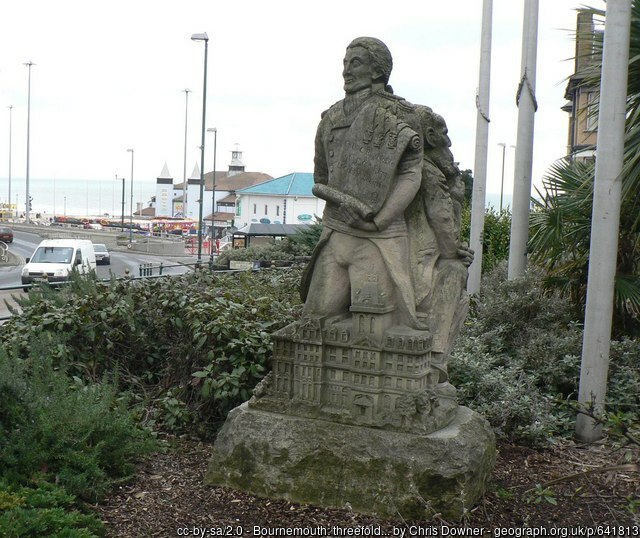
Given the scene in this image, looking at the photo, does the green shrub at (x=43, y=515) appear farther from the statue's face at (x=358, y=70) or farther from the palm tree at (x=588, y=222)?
the palm tree at (x=588, y=222)

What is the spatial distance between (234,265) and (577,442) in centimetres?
1266

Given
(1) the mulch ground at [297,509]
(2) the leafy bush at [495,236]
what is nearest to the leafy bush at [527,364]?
(1) the mulch ground at [297,509]

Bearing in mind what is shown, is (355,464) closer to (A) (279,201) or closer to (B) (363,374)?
(B) (363,374)

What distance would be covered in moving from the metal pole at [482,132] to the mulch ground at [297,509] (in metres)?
8.42

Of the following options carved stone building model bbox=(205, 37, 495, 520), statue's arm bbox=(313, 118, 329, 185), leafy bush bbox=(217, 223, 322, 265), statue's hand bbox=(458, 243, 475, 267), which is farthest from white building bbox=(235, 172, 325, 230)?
carved stone building model bbox=(205, 37, 495, 520)

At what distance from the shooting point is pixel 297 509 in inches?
207

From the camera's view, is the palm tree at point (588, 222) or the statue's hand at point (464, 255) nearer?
the statue's hand at point (464, 255)

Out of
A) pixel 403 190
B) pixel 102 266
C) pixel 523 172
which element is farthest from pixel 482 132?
pixel 102 266

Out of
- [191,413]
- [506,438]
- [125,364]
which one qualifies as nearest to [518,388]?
[506,438]

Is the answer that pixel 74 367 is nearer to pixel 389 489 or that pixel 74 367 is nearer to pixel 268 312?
pixel 268 312

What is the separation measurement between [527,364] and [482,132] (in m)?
6.83

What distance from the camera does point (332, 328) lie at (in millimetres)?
5438

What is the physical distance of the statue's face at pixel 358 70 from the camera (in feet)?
17.9

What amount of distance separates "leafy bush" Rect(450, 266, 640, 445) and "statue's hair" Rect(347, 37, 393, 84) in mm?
2805
